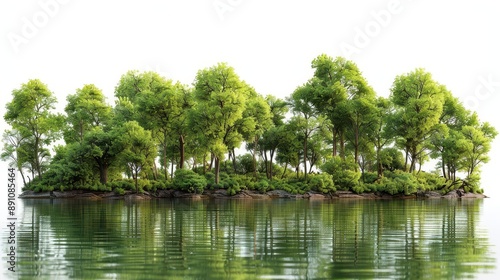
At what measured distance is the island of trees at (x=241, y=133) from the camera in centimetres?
6134

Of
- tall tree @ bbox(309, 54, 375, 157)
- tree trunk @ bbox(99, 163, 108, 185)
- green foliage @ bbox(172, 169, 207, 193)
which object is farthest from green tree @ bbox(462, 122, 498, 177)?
tree trunk @ bbox(99, 163, 108, 185)

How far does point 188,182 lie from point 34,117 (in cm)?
2248

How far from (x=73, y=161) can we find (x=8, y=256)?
48.5 meters

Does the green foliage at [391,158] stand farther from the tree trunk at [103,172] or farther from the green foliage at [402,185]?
the tree trunk at [103,172]

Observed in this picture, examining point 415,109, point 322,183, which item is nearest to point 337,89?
point 415,109

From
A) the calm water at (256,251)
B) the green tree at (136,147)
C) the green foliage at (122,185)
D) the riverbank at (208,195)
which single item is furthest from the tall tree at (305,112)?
the calm water at (256,251)

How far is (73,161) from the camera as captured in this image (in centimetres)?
6194

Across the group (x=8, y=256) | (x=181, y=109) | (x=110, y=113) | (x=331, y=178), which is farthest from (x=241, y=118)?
(x=8, y=256)

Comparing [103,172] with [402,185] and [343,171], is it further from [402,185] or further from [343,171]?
[402,185]

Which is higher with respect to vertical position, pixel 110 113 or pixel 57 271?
pixel 110 113

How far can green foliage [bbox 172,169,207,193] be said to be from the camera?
193 ft

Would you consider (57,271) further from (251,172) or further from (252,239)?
(251,172)

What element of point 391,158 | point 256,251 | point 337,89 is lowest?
point 256,251

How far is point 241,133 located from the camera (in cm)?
6506
